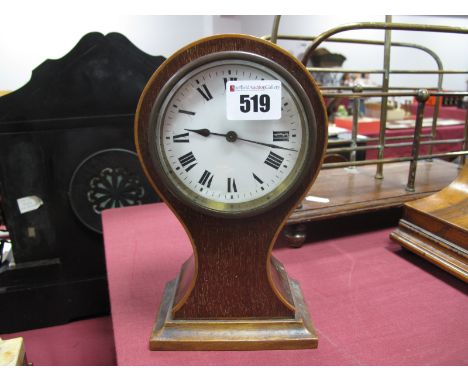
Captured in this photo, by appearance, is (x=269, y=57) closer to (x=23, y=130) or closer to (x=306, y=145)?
(x=306, y=145)

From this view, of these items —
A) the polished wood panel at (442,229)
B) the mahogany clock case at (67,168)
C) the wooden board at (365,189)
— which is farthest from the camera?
the mahogany clock case at (67,168)

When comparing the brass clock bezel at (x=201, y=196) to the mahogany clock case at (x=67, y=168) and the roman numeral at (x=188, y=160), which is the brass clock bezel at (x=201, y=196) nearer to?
the roman numeral at (x=188, y=160)

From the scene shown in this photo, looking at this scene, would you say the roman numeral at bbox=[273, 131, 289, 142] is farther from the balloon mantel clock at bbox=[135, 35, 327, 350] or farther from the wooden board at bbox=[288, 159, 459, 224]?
the wooden board at bbox=[288, 159, 459, 224]

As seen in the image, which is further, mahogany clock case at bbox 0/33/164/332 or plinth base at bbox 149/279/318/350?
mahogany clock case at bbox 0/33/164/332

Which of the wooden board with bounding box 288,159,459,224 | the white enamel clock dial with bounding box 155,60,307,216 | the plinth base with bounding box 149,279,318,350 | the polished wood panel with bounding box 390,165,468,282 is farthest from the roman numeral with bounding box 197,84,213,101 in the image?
the polished wood panel with bounding box 390,165,468,282

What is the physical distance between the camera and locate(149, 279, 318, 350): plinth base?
70 centimetres

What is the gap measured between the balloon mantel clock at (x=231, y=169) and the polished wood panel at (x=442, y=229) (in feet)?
1.40

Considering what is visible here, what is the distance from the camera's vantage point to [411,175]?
1.24m

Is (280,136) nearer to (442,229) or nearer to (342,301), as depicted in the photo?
(342,301)

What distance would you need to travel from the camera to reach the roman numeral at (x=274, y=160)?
26.8 inches

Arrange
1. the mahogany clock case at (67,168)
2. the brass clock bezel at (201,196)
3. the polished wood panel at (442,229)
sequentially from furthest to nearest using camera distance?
1. the mahogany clock case at (67,168)
2. the polished wood panel at (442,229)
3. the brass clock bezel at (201,196)

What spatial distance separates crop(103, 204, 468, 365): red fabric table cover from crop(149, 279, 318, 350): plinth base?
0.5 inches

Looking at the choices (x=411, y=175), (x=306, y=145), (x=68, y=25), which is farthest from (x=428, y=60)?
(x=306, y=145)

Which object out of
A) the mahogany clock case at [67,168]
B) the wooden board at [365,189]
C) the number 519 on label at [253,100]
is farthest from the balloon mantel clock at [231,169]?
the mahogany clock case at [67,168]
